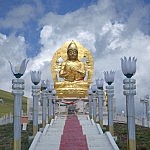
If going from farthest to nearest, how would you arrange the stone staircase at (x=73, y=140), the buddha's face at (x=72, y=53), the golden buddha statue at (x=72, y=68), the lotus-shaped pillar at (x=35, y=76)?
1. the buddha's face at (x=72, y=53)
2. the golden buddha statue at (x=72, y=68)
3. the lotus-shaped pillar at (x=35, y=76)
4. the stone staircase at (x=73, y=140)

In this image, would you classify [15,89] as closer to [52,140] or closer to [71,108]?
[52,140]

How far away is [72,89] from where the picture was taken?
37.4 metres

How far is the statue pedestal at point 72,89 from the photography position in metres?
37.3

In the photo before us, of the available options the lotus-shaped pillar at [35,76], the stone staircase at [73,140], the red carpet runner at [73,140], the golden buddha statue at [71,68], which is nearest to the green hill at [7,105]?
the golden buddha statue at [71,68]

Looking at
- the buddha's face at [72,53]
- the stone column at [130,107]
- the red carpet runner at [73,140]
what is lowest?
the red carpet runner at [73,140]

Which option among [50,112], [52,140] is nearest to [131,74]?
[52,140]

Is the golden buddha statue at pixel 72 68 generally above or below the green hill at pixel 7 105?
above

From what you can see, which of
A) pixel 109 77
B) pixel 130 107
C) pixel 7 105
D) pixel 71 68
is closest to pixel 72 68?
pixel 71 68

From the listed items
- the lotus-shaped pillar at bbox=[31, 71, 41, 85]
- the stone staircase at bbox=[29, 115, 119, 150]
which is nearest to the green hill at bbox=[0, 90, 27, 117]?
the stone staircase at bbox=[29, 115, 119, 150]

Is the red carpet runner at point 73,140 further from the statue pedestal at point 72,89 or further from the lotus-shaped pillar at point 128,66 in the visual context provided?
the statue pedestal at point 72,89

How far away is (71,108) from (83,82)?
12.0 ft

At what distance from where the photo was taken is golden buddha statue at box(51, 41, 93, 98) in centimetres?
3794

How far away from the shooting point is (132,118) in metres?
12.5

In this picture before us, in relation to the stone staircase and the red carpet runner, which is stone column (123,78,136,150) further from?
the red carpet runner
